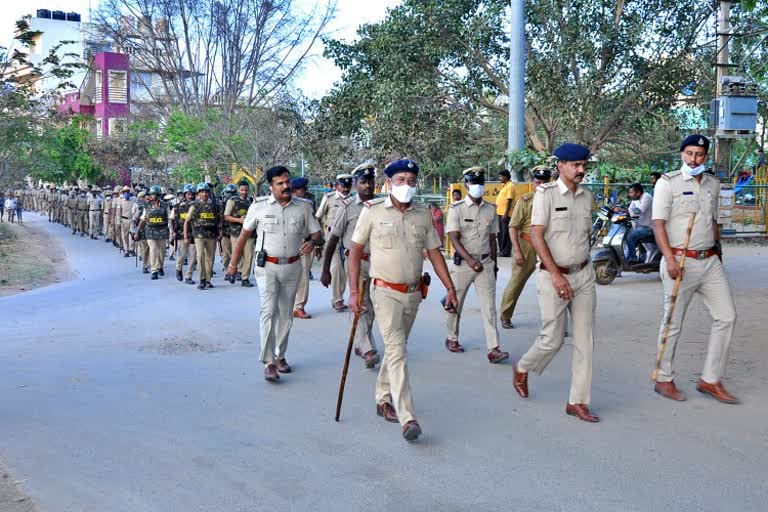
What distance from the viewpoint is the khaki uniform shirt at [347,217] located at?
9070mm

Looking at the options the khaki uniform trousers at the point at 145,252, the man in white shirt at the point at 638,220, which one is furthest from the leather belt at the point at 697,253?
the khaki uniform trousers at the point at 145,252

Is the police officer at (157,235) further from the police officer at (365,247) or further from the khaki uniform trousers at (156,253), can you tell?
the police officer at (365,247)

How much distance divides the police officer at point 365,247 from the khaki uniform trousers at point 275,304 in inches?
19.0

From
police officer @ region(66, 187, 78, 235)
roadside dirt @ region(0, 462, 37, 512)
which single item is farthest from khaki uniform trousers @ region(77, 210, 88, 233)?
roadside dirt @ region(0, 462, 37, 512)

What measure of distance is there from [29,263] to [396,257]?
53.6ft

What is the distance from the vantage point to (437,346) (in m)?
9.09

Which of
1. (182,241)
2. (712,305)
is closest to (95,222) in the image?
(182,241)

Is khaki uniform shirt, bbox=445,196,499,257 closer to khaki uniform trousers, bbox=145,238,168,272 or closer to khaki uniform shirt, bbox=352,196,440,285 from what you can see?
khaki uniform shirt, bbox=352,196,440,285

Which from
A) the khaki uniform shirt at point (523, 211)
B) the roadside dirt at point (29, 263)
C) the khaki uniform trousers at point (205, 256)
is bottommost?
the roadside dirt at point (29, 263)

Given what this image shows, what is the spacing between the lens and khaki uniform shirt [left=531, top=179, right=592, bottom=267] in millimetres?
6266

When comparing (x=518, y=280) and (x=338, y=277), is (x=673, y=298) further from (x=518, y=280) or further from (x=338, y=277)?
(x=338, y=277)

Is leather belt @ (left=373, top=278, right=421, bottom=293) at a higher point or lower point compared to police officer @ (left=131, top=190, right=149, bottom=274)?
higher

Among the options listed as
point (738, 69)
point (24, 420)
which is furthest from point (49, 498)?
point (738, 69)

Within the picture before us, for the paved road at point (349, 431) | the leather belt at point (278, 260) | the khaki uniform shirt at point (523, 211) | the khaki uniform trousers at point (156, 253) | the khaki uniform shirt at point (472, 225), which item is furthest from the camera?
the khaki uniform trousers at point (156, 253)
